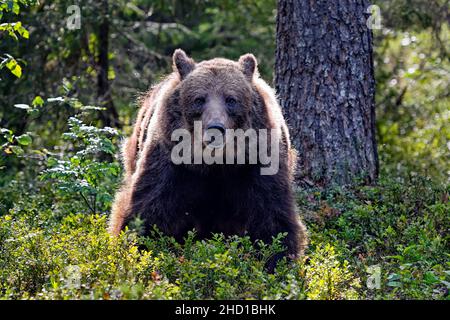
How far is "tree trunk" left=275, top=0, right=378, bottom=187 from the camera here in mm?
8469

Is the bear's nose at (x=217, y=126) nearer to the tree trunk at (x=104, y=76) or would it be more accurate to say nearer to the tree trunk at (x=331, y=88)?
the tree trunk at (x=331, y=88)

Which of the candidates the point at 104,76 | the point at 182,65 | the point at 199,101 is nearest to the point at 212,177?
the point at 199,101

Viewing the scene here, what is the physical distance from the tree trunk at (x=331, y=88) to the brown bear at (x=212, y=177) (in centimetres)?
146

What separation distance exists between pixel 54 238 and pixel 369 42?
13.7 ft

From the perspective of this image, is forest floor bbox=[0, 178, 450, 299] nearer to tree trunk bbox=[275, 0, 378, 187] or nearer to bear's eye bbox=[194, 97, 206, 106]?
tree trunk bbox=[275, 0, 378, 187]

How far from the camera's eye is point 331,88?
8.49 metres

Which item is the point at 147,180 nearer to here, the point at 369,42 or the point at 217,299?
the point at 217,299

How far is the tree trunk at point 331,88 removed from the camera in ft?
27.8

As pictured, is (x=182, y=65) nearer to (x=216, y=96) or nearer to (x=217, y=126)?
(x=216, y=96)

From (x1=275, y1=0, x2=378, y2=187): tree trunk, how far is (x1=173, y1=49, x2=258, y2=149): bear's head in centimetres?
161

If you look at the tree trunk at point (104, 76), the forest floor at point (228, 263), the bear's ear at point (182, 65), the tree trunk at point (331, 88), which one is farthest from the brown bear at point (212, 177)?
the tree trunk at point (104, 76)

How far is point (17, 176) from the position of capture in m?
10.4

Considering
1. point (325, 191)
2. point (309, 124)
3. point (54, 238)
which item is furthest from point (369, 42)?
point (54, 238)

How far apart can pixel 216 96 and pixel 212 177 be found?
0.71 m
